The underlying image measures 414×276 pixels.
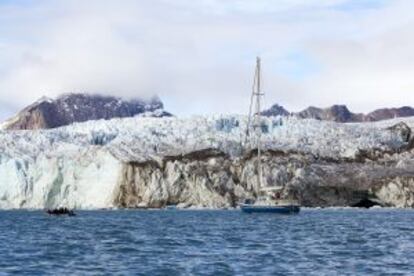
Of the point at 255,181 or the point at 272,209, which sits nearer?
the point at 272,209

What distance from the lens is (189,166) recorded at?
16150 centimetres

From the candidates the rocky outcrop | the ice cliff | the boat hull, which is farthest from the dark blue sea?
the ice cliff

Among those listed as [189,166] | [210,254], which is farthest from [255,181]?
[210,254]

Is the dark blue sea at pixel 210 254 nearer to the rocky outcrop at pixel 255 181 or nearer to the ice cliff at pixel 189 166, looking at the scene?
the rocky outcrop at pixel 255 181

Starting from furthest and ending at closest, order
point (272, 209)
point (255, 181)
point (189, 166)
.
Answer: point (189, 166) → point (255, 181) → point (272, 209)

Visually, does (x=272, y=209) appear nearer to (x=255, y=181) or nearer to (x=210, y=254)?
(x=255, y=181)

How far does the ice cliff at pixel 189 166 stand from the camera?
155 m

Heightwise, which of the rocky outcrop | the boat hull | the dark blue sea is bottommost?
the dark blue sea

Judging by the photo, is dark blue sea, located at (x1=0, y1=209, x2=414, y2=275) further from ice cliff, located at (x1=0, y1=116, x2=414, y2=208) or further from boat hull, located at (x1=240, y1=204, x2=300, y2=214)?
ice cliff, located at (x1=0, y1=116, x2=414, y2=208)

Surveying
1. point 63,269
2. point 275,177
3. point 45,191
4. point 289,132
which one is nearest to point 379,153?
point 289,132

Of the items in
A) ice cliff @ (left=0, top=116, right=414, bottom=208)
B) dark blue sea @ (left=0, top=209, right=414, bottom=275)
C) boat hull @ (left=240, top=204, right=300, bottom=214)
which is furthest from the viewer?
ice cliff @ (left=0, top=116, right=414, bottom=208)

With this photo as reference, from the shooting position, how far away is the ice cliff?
155 metres

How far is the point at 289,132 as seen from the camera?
195m

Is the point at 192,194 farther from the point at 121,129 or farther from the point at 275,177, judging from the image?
the point at 121,129
